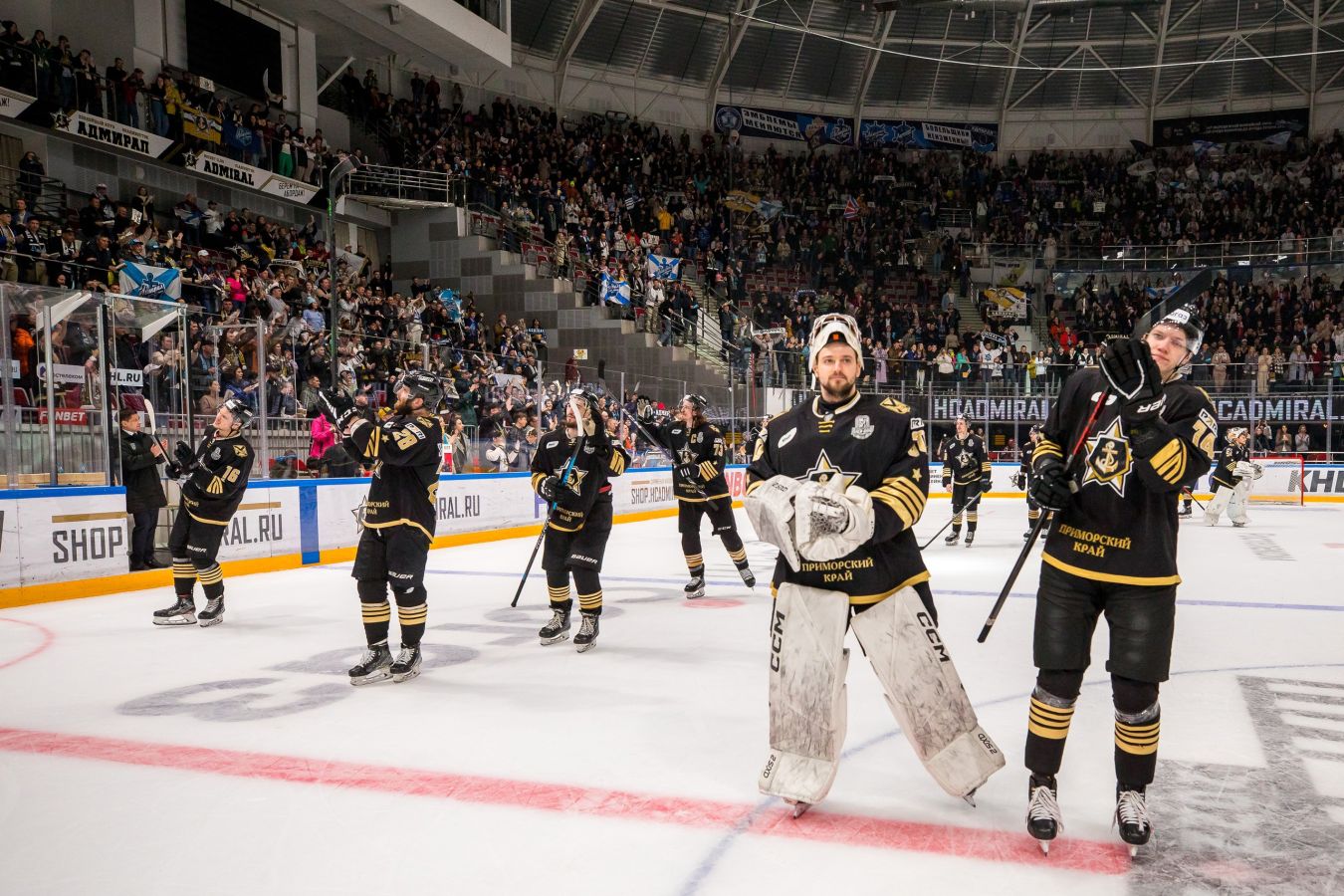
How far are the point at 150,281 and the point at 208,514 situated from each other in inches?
292

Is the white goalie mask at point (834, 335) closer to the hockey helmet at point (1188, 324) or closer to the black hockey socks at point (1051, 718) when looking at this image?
the hockey helmet at point (1188, 324)

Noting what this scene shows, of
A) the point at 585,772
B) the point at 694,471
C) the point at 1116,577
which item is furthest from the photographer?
the point at 694,471

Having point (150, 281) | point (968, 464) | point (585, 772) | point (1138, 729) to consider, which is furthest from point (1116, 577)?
point (150, 281)

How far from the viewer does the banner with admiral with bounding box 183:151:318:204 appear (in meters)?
18.0

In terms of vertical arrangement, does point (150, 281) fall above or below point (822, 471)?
above

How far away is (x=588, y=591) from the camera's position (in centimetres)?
670

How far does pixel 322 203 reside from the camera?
2152 cm

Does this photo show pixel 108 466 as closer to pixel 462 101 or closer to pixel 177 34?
pixel 177 34

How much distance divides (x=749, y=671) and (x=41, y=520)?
6.65m

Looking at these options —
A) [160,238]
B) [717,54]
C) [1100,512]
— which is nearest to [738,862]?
[1100,512]

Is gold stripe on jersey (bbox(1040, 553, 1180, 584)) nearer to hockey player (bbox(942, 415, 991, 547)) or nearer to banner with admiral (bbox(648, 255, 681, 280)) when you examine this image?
hockey player (bbox(942, 415, 991, 547))

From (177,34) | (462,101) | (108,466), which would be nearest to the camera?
(108,466)

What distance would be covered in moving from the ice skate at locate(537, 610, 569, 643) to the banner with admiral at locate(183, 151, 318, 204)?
48.1 feet

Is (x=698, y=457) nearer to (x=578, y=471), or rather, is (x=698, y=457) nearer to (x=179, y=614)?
(x=578, y=471)
